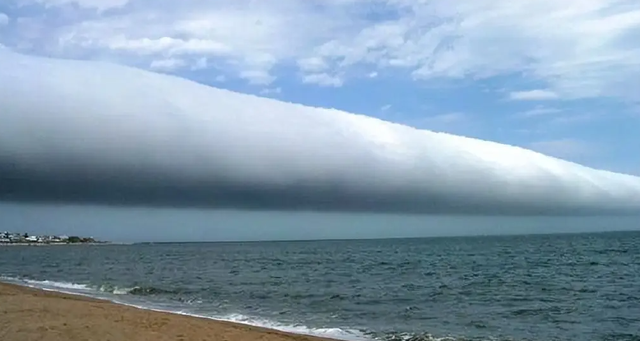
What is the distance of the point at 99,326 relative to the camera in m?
16.6

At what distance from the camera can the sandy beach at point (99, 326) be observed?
1486 cm

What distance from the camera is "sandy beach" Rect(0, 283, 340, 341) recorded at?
14859 millimetres

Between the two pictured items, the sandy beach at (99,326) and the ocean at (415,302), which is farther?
the ocean at (415,302)

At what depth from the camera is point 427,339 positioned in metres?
19.4

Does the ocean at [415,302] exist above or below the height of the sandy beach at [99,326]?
below

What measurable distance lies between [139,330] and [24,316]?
336cm

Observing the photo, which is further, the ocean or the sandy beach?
the ocean

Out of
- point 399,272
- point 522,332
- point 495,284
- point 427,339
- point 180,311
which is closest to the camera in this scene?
point 427,339

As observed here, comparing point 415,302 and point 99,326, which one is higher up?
point 99,326

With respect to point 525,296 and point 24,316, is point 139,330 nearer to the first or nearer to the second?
point 24,316

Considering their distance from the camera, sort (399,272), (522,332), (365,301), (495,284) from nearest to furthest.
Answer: (522,332), (365,301), (495,284), (399,272)

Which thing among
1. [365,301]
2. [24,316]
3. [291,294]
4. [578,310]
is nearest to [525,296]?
[578,310]

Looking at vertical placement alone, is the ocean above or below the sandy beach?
below

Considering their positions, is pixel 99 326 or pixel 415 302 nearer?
pixel 99 326
